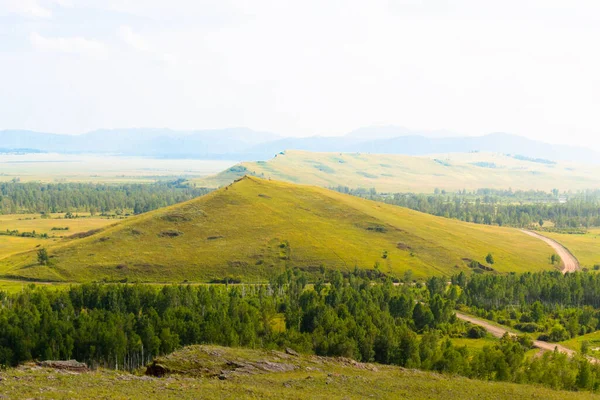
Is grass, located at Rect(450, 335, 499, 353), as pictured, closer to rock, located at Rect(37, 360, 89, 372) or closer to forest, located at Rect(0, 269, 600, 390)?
forest, located at Rect(0, 269, 600, 390)

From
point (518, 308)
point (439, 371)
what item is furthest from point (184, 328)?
point (518, 308)

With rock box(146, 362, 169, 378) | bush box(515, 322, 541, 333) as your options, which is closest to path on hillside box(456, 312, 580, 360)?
bush box(515, 322, 541, 333)

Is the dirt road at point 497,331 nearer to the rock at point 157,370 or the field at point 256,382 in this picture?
the field at point 256,382

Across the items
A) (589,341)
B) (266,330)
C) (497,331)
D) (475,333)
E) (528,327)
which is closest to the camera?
(266,330)

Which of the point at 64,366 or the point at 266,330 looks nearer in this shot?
the point at 64,366

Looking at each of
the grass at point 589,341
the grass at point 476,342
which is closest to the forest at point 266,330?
the grass at point 476,342

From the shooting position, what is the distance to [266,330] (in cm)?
12588

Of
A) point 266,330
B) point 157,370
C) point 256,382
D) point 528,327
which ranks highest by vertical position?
point 256,382

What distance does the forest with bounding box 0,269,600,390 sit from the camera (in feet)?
327

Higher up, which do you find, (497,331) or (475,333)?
(475,333)

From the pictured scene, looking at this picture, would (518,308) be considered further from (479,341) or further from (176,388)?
(176,388)

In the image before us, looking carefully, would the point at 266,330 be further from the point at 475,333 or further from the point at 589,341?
the point at 589,341

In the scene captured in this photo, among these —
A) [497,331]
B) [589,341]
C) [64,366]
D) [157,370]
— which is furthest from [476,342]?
[64,366]

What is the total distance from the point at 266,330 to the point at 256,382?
51206 mm
